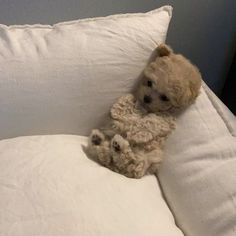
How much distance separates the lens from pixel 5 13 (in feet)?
3.14

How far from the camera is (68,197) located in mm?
771

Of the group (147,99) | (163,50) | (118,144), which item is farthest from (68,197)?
(163,50)

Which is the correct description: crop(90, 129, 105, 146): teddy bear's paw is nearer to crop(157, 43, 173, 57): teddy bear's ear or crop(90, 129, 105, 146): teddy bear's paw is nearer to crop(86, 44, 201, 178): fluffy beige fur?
crop(86, 44, 201, 178): fluffy beige fur

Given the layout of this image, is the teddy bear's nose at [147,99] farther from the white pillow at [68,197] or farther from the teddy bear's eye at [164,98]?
the white pillow at [68,197]

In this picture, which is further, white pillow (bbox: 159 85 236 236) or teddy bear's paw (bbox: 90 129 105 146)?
teddy bear's paw (bbox: 90 129 105 146)

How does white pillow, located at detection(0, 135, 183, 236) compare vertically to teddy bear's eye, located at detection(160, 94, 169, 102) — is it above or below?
below

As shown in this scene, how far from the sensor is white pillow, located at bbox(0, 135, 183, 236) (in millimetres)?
730

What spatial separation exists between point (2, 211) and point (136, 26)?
490 millimetres

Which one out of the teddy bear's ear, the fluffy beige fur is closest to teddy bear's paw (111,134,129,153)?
the fluffy beige fur

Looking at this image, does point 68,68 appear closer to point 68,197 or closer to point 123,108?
point 123,108

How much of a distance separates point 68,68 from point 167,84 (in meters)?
0.22

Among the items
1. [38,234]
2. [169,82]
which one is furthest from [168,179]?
[38,234]

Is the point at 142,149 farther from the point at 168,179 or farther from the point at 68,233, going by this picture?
the point at 68,233

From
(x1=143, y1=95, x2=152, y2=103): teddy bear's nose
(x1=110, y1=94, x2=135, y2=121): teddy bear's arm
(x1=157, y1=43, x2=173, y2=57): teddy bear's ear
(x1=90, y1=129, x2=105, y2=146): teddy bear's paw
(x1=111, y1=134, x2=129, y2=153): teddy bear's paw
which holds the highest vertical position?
(x1=157, y1=43, x2=173, y2=57): teddy bear's ear
